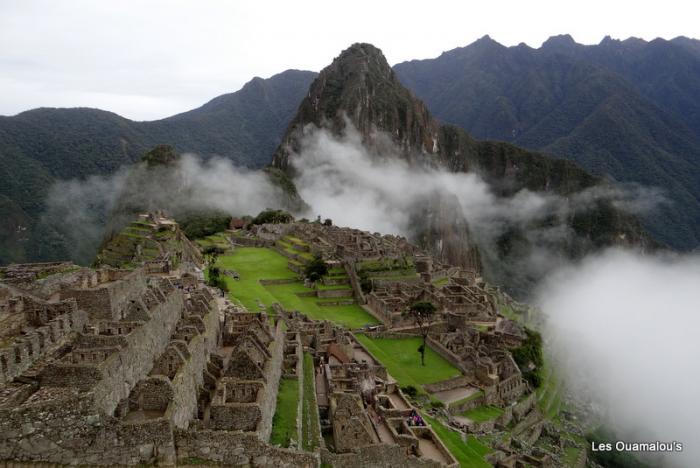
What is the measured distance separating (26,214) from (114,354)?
63.8 metres

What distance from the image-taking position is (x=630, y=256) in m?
190

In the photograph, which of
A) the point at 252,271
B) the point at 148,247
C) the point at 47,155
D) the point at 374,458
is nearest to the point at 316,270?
the point at 252,271

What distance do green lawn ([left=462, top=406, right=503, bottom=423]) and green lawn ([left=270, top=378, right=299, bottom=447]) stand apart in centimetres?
1508

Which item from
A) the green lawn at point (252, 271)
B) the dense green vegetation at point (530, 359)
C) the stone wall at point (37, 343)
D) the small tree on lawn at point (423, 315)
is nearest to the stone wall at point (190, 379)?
the stone wall at point (37, 343)

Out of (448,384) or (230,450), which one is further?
(448,384)

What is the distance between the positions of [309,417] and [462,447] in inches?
416

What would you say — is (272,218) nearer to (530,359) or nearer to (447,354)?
(530,359)

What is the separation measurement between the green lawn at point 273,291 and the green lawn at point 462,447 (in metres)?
13.0

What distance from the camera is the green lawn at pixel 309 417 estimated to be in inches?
624

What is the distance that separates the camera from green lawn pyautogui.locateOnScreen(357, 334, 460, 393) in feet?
106

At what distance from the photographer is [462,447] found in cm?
2497

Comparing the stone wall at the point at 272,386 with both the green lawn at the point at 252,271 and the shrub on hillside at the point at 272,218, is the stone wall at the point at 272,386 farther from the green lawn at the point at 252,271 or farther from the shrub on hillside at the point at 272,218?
the shrub on hillside at the point at 272,218

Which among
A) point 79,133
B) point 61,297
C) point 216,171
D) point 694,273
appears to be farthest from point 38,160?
point 694,273

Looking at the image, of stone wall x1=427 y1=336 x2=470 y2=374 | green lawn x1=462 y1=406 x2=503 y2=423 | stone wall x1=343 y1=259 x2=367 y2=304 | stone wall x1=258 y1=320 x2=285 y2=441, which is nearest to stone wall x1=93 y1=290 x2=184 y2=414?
stone wall x1=258 y1=320 x2=285 y2=441
